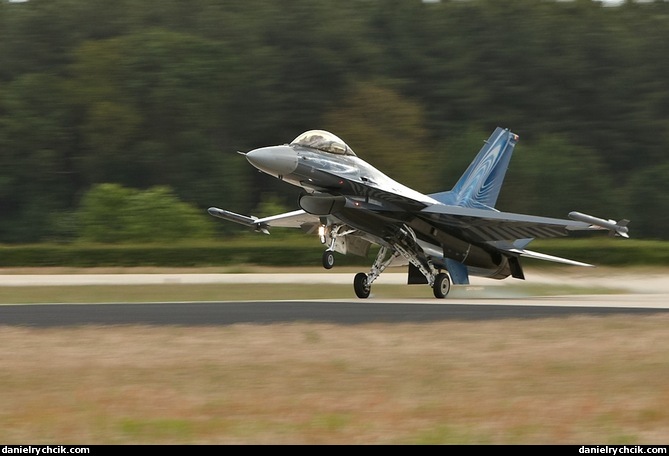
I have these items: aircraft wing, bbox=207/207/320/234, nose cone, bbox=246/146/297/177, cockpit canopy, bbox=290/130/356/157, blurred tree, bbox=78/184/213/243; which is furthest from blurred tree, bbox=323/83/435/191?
nose cone, bbox=246/146/297/177

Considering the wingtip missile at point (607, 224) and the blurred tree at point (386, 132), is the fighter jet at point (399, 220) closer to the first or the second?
the wingtip missile at point (607, 224)

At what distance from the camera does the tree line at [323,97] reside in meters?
56.4

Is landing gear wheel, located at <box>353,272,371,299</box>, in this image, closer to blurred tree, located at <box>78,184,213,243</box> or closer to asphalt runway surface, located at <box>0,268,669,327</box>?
asphalt runway surface, located at <box>0,268,669,327</box>

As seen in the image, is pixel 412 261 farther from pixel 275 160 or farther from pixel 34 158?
pixel 34 158

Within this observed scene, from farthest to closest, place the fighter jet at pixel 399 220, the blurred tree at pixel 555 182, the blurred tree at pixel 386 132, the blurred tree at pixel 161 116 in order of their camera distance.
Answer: the blurred tree at pixel 161 116 → the blurred tree at pixel 555 182 → the blurred tree at pixel 386 132 → the fighter jet at pixel 399 220

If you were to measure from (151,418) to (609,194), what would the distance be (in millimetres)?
53178

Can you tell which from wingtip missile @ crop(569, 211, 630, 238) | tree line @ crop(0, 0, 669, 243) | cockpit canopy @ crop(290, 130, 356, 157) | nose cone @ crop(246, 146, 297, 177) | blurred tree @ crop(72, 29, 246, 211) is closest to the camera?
wingtip missile @ crop(569, 211, 630, 238)

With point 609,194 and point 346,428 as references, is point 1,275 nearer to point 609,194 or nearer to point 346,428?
point 346,428

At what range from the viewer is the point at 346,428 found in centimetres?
877

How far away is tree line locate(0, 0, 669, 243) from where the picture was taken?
2221 inches

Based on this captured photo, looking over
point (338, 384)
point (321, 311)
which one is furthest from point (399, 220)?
point (338, 384)

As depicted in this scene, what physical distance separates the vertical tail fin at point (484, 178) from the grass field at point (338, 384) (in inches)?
349

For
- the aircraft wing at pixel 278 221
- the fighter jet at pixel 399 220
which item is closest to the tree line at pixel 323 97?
the aircraft wing at pixel 278 221

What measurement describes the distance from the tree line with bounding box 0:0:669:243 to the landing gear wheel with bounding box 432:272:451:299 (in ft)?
97.8
